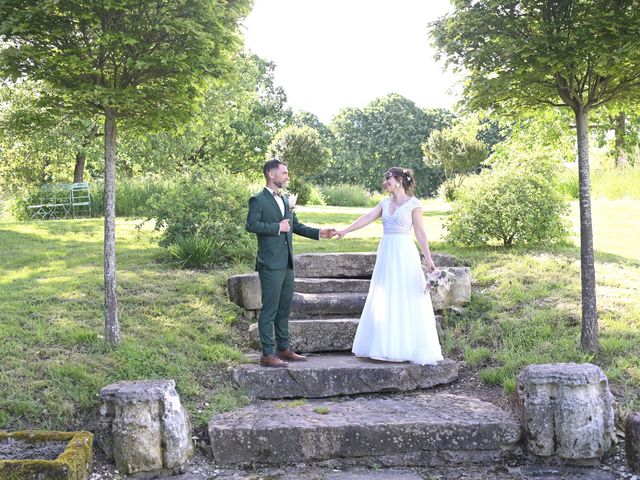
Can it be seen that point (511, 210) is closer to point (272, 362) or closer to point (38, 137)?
point (272, 362)

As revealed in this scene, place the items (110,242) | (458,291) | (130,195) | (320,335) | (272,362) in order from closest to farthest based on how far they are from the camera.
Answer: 1. (272,362)
2. (110,242)
3. (320,335)
4. (458,291)
5. (130,195)

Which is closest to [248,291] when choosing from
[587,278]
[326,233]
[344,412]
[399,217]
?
[326,233]

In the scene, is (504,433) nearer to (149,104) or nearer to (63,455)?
(63,455)

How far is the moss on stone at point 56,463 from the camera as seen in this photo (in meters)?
4.21

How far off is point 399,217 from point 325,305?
63.1 inches

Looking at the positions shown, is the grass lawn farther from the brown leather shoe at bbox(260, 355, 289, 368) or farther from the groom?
the groom

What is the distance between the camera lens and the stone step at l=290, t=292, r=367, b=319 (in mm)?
7480

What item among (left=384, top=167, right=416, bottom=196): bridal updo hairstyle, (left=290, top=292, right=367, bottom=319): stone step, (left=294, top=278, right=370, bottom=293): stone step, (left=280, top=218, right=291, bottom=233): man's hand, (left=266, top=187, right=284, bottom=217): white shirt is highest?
(left=384, top=167, right=416, bottom=196): bridal updo hairstyle

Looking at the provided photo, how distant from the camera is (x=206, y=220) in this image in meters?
9.32

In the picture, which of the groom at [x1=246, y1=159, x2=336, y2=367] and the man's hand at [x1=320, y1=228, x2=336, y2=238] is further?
the man's hand at [x1=320, y1=228, x2=336, y2=238]

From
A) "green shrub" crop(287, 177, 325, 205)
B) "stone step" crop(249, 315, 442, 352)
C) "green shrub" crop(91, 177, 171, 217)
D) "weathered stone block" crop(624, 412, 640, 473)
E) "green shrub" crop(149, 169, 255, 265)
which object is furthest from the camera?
"green shrub" crop(287, 177, 325, 205)

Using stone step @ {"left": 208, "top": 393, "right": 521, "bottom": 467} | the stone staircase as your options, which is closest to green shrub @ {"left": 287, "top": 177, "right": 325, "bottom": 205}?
the stone staircase

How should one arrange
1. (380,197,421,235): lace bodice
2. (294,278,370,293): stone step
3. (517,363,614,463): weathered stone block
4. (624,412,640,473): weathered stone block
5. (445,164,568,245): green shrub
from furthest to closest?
(445,164,568,245): green shrub
(294,278,370,293): stone step
(380,197,421,235): lace bodice
(517,363,614,463): weathered stone block
(624,412,640,473): weathered stone block

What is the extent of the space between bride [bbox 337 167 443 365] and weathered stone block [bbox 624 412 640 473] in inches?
78.3
